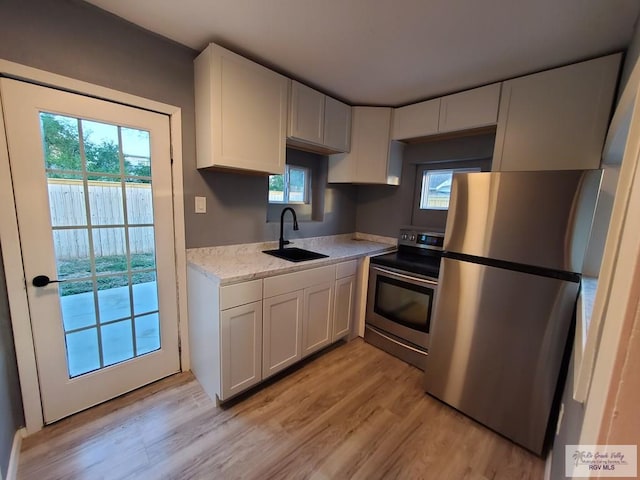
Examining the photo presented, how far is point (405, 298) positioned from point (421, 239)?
72cm

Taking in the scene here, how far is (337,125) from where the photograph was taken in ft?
8.20

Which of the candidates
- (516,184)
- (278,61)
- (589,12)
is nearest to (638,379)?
(516,184)

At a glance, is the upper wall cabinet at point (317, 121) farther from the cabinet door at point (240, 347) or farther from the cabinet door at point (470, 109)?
the cabinet door at point (240, 347)

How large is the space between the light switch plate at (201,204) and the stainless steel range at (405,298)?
1521 millimetres

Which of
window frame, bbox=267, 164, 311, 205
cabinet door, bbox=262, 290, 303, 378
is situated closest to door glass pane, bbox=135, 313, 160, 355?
cabinet door, bbox=262, 290, 303, 378

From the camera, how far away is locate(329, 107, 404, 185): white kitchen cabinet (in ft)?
Answer: 8.61

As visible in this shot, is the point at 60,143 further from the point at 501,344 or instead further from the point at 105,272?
the point at 501,344

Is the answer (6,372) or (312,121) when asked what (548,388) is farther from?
(6,372)

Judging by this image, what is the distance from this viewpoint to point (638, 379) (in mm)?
438

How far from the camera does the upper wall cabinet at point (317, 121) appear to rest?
→ 213 cm

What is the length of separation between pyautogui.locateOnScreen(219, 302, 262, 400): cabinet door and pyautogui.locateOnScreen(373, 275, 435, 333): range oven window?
1177 millimetres

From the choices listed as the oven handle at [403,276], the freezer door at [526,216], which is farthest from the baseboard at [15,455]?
the freezer door at [526,216]

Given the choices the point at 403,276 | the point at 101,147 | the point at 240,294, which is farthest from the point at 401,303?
the point at 101,147

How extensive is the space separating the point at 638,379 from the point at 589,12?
1.76 metres
